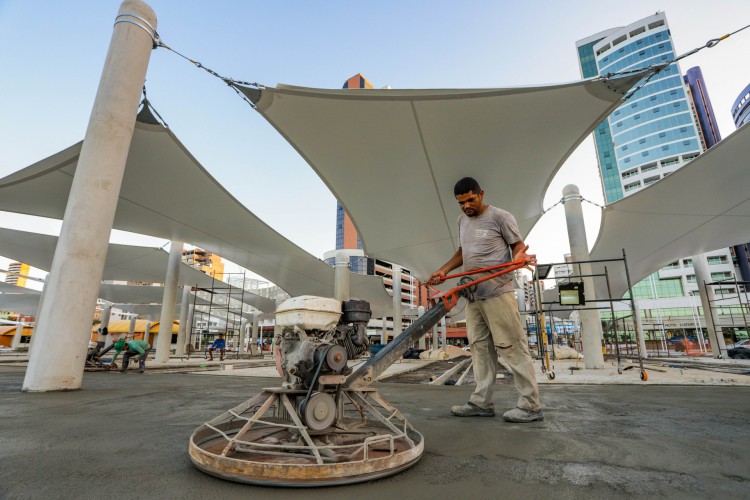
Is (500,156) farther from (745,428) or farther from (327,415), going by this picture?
(327,415)

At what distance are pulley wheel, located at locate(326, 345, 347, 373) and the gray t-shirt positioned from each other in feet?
4.21

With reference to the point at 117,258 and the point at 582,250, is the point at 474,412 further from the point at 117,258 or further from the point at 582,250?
the point at 117,258

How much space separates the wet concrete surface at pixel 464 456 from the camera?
1143 millimetres

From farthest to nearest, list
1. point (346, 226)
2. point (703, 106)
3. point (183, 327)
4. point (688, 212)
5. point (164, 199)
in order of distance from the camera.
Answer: point (346, 226), point (703, 106), point (183, 327), point (688, 212), point (164, 199)

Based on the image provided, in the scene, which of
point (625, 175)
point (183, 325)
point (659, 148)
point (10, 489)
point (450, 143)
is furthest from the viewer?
point (625, 175)

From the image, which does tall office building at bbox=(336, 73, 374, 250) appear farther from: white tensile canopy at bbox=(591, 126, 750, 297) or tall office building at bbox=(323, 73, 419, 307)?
white tensile canopy at bbox=(591, 126, 750, 297)

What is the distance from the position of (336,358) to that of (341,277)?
1590 centimetres

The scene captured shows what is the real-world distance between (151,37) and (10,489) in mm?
5985

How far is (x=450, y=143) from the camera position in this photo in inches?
297

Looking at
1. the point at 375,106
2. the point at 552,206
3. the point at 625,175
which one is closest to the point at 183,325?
the point at 375,106

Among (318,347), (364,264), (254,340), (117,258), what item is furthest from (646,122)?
(318,347)

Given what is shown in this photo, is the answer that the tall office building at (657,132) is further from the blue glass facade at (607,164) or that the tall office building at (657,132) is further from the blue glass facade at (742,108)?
the blue glass facade at (742,108)

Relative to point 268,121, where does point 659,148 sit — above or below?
above

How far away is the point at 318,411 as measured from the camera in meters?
1.47
